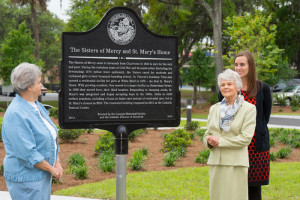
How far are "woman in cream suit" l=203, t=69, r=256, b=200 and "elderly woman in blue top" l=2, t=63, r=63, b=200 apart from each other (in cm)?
147

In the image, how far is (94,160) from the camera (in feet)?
28.2

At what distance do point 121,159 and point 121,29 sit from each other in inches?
50.5

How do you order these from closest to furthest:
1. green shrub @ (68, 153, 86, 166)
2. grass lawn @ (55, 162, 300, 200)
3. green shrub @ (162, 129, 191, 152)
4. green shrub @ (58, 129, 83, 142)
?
grass lawn @ (55, 162, 300, 200) < green shrub @ (68, 153, 86, 166) < green shrub @ (162, 129, 191, 152) < green shrub @ (58, 129, 83, 142)

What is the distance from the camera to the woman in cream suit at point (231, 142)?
12.2 feet

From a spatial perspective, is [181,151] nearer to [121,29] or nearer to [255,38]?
[121,29]

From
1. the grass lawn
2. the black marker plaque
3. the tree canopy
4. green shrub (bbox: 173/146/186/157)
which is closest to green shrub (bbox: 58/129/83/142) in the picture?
green shrub (bbox: 173/146/186/157)

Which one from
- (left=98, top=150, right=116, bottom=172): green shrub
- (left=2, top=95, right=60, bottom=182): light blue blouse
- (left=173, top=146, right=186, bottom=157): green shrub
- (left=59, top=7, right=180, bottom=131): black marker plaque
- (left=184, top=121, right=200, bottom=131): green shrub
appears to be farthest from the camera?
(left=184, top=121, right=200, bottom=131): green shrub

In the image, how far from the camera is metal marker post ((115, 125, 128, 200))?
3.95m

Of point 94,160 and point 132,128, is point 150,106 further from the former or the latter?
point 94,160

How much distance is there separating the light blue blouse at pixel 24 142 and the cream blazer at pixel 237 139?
148 cm

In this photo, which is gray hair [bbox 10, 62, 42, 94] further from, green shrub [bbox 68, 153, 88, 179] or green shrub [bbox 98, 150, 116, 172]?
green shrub [bbox 98, 150, 116, 172]

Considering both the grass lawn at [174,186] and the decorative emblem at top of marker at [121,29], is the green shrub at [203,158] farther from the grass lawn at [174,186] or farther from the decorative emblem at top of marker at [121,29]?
the decorative emblem at top of marker at [121,29]

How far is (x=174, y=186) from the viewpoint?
245 inches

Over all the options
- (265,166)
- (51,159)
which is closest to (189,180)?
(265,166)
